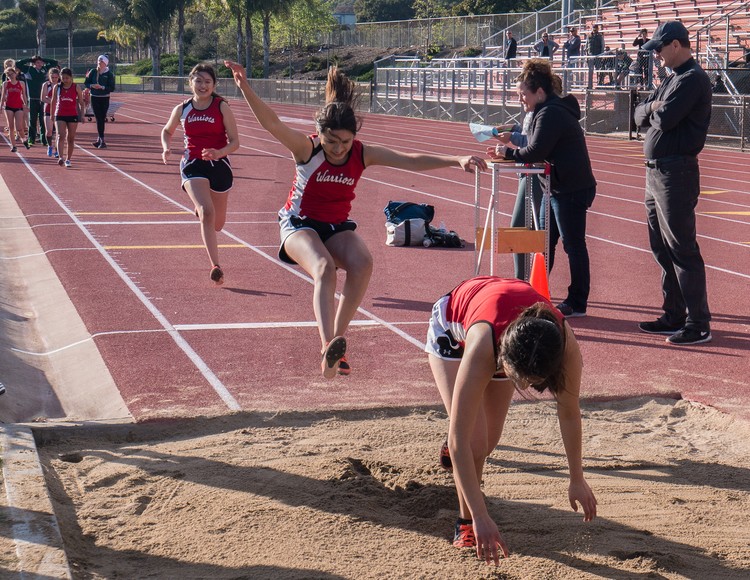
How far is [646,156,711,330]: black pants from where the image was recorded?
7.75m

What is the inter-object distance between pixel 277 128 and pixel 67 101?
48.4 feet

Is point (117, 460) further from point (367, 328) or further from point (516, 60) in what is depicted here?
point (516, 60)

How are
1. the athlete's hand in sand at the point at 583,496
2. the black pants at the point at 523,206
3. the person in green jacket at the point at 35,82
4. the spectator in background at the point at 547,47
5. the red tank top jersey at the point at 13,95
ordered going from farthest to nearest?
the spectator in background at the point at 547,47 → the person in green jacket at the point at 35,82 → the red tank top jersey at the point at 13,95 → the black pants at the point at 523,206 → the athlete's hand in sand at the point at 583,496

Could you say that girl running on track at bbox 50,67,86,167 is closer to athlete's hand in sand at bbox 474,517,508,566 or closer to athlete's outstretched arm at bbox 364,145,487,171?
athlete's outstretched arm at bbox 364,145,487,171

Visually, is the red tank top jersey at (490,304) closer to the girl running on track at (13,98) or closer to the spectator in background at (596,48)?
the girl running on track at (13,98)

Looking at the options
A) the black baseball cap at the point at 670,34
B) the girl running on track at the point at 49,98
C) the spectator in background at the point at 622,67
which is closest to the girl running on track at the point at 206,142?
the black baseball cap at the point at 670,34

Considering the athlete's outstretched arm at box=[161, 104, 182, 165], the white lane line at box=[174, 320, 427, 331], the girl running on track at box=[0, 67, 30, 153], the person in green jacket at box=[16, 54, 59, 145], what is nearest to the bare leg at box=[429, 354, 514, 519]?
the white lane line at box=[174, 320, 427, 331]

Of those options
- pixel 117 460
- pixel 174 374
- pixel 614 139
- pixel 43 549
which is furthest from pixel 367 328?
pixel 614 139

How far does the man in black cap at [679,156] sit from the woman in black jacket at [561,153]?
64cm

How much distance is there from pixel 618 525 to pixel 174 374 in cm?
351

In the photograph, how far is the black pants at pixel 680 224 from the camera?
7750 mm

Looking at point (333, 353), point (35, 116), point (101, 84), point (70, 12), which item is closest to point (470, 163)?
point (333, 353)

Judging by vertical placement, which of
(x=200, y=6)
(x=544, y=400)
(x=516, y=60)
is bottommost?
(x=544, y=400)

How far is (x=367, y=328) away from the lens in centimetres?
856
